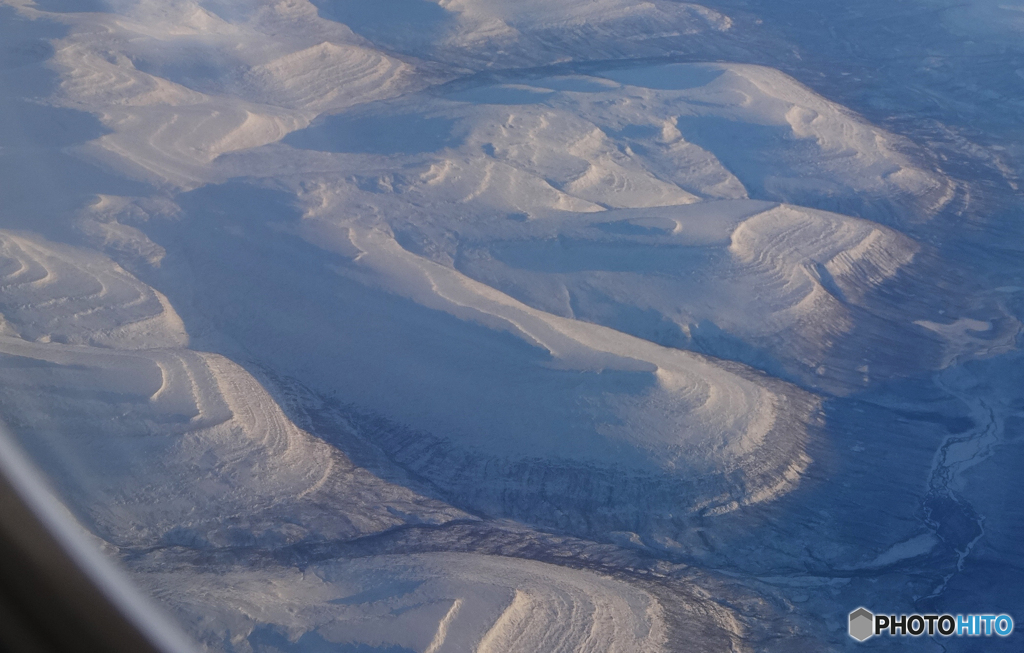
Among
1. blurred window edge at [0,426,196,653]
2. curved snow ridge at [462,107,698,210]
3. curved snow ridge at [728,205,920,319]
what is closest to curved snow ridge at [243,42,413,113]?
curved snow ridge at [462,107,698,210]

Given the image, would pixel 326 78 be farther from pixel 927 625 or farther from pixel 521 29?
pixel 927 625

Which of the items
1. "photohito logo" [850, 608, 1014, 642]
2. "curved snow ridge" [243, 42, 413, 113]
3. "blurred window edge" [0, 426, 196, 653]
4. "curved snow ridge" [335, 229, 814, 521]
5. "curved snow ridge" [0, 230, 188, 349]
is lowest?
"photohito logo" [850, 608, 1014, 642]

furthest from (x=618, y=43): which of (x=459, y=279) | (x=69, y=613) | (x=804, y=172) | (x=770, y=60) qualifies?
(x=69, y=613)

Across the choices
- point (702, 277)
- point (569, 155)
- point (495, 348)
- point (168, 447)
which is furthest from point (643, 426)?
point (569, 155)

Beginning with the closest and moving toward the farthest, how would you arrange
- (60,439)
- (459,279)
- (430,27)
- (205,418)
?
(60,439) → (205,418) → (459,279) → (430,27)

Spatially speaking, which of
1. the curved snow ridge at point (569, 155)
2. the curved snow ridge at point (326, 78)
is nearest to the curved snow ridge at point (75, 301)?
the curved snow ridge at point (569, 155)

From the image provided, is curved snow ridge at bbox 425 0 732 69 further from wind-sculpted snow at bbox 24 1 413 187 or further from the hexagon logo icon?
the hexagon logo icon

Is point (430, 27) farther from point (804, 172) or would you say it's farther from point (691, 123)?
point (804, 172)

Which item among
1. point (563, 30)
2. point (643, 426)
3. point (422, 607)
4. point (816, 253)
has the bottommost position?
point (643, 426)
